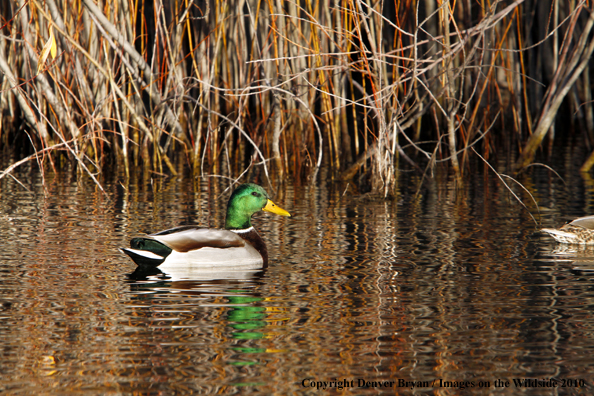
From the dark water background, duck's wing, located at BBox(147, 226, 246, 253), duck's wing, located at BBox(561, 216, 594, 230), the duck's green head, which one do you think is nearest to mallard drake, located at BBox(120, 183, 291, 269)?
duck's wing, located at BBox(147, 226, 246, 253)

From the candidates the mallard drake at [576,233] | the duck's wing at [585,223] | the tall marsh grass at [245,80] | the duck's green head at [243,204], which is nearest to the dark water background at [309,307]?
the mallard drake at [576,233]

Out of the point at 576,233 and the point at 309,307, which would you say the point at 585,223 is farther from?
the point at 309,307

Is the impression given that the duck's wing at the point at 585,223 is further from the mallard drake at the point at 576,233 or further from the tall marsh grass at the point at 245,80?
the tall marsh grass at the point at 245,80

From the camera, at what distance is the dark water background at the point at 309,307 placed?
371 cm

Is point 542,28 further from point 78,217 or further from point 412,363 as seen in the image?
point 412,363

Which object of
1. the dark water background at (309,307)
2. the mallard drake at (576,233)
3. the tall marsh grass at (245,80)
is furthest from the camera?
the tall marsh grass at (245,80)

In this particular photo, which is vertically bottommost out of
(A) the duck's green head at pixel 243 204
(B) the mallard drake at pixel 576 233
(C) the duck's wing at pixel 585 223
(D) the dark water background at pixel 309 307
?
(D) the dark water background at pixel 309 307

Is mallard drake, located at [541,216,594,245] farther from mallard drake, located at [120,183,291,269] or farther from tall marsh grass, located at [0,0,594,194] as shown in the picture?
mallard drake, located at [120,183,291,269]

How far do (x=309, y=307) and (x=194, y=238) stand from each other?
4.15 feet

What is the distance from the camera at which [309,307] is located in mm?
4789

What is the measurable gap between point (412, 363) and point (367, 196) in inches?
201

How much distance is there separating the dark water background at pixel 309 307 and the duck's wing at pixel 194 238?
0.25 meters

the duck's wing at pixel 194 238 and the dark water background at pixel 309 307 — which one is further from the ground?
the duck's wing at pixel 194 238

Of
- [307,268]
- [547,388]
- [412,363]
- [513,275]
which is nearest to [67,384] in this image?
[412,363]
